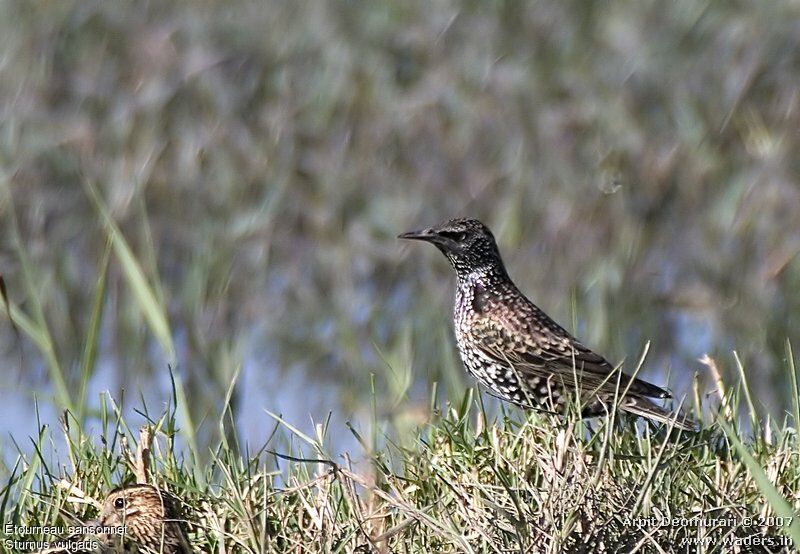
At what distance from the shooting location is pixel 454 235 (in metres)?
5.76

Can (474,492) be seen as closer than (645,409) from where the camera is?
Yes

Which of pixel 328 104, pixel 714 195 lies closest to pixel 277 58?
pixel 328 104

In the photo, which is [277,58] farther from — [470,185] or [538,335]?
[538,335]

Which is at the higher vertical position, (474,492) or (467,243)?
(467,243)

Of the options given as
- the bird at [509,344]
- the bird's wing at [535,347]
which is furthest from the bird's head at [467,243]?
the bird's wing at [535,347]

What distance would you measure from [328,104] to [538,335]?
2.92 meters

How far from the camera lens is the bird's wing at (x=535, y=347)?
5.20 m

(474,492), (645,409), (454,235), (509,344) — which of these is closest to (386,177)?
(454,235)

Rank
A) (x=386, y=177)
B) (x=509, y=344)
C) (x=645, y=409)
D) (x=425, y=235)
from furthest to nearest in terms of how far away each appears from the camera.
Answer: (x=386, y=177), (x=425, y=235), (x=509, y=344), (x=645, y=409)

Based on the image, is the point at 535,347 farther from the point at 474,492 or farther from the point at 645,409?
the point at 474,492

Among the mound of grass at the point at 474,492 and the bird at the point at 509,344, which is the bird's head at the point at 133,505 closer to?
the mound of grass at the point at 474,492

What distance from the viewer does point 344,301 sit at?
7629mm

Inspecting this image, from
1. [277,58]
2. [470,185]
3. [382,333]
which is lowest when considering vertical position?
[382,333]

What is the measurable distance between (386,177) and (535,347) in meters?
2.58
